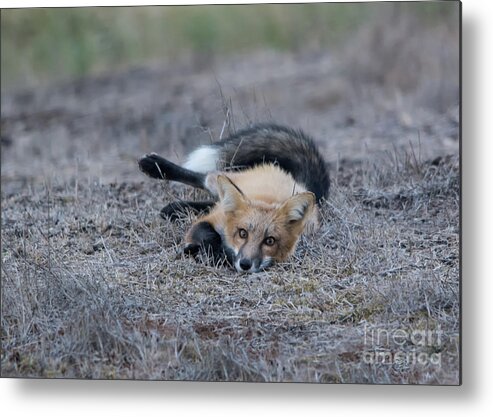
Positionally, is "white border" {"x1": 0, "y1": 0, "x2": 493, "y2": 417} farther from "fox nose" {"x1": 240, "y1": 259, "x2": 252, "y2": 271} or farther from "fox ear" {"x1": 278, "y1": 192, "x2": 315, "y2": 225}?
"fox ear" {"x1": 278, "y1": 192, "x2": 315, "y2": 225}

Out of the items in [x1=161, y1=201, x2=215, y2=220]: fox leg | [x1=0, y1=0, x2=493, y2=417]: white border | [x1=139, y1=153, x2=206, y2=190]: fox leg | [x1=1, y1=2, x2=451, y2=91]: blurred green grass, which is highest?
[x1=1, y1=2, x2=451, y2=91]: blurred green grass

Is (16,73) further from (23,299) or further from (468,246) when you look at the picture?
(468,246)

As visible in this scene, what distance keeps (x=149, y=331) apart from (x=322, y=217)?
113cm

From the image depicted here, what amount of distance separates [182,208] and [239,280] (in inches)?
25.6

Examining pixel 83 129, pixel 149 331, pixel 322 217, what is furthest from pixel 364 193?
pixel 83 129

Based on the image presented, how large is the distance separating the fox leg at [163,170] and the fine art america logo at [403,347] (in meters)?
1.45

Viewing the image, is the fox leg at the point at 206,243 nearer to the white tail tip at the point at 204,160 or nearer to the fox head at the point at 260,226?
the fox head at the point at 260,226

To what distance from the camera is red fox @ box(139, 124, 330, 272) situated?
4723 millimetres

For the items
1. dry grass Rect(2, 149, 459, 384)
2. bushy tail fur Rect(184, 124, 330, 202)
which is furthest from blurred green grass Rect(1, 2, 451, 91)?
dry grass Rect(2, 149, 459, 384)

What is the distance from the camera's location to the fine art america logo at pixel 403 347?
4.33 meters

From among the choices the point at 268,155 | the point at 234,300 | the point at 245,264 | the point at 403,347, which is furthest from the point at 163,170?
the point at 403,347

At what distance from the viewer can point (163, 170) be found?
527 cm

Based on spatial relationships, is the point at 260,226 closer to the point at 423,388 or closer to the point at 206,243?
the point at 206,243

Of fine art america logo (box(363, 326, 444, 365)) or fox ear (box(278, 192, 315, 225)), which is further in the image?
fox ear (box(278, 192, 315, 225))
